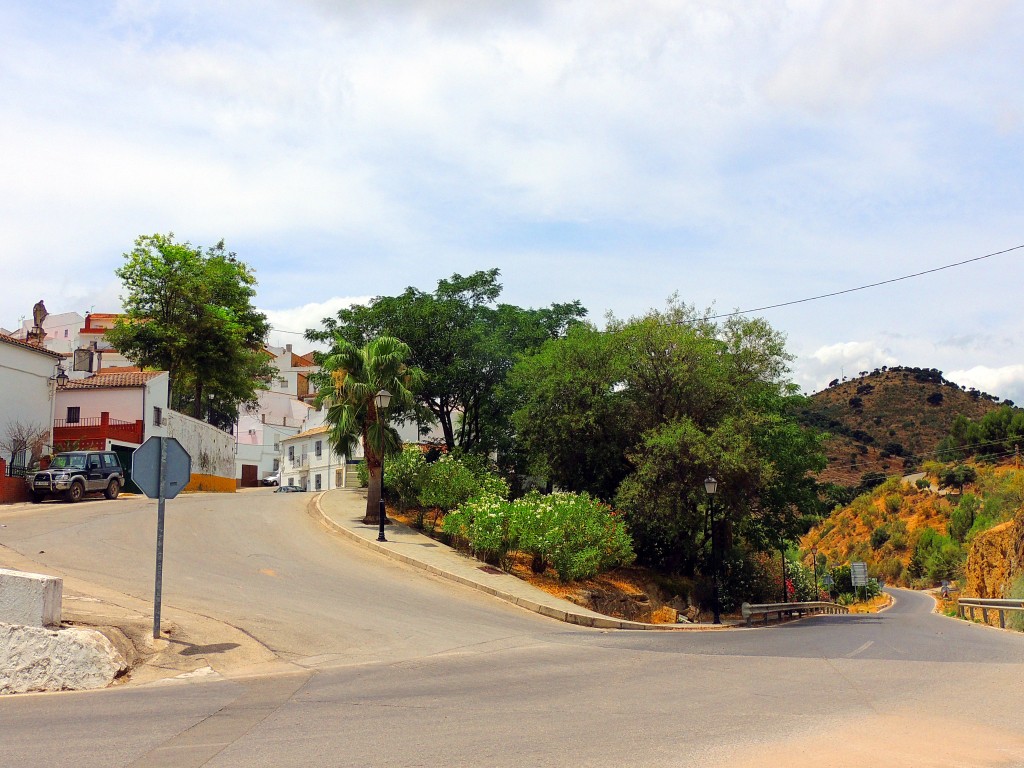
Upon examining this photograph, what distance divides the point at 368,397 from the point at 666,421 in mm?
10351

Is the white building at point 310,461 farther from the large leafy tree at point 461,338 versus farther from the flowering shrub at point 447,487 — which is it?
the flowering shrub at point 447,487

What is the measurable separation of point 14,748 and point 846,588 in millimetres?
80546

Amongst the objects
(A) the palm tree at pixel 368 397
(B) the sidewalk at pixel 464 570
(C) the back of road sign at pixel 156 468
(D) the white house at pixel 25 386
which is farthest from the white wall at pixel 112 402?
(C) the back of road sign at pixel 156 468

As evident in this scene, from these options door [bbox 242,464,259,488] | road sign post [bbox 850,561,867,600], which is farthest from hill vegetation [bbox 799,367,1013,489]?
door [bbox 242,464,259,488]

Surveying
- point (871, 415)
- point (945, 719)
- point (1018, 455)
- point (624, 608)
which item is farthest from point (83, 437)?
point (871, 415)

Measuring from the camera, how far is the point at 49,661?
10.4m

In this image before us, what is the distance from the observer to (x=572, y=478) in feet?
109

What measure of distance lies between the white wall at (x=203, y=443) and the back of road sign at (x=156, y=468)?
36.2 meters

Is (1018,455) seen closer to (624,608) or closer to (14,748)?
(624,608)

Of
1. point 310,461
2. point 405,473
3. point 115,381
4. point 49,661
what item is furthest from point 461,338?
point 310,461

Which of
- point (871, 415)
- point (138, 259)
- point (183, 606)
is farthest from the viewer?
point (871, 415)

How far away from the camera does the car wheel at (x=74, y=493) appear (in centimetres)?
3375

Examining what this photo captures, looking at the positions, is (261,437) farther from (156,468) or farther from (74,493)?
(156,468)

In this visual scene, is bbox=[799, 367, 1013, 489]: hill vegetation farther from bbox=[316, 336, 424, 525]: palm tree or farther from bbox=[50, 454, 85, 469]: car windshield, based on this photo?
bbox=[50, 454, 85, 469]: car windshield
